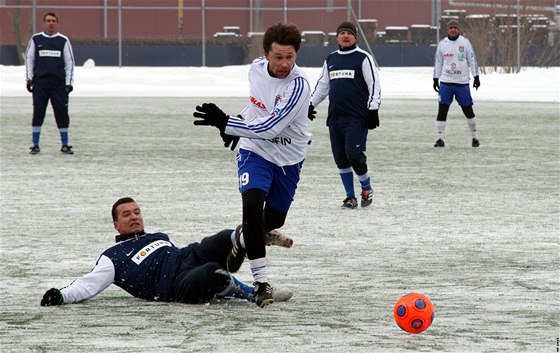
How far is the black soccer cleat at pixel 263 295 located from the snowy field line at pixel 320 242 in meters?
0.05

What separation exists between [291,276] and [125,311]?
1.68m

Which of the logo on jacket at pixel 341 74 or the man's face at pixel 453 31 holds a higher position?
the man's face at pixel 453 31

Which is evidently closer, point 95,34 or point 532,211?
point 532,211

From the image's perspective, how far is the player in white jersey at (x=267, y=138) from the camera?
7.40 meters

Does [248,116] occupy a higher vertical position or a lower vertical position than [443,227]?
higher

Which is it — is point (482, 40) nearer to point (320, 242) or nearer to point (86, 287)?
point (320, 242)

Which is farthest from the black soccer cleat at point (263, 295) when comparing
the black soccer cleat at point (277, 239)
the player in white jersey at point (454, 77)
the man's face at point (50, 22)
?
the player in white jersey at point (454, 77)

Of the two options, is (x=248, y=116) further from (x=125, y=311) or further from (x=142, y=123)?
(x=142, y=123)

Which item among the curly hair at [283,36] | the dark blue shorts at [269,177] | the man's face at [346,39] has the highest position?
the man's face at [346,39]

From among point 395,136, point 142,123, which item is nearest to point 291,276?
point 395,136

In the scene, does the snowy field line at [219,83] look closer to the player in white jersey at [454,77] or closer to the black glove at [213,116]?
the player in white jersey at [454,77]

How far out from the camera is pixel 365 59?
12898mm

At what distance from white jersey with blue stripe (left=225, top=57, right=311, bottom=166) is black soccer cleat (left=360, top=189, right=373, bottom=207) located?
479 centimetres

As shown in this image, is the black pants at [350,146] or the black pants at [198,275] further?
the black pants at [350,146]
